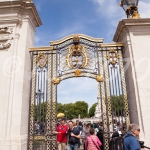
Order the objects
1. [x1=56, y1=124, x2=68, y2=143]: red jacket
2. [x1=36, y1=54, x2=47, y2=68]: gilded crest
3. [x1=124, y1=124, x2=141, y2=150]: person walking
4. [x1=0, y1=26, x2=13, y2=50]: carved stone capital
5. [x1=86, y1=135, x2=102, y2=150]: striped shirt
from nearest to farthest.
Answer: [x1=124, y1=124, x2=141, y2=150]: person walking, [x1=86, y1=135, x2=102, y2=150]: striped shirt, [x1=0, y1=26, x2=13, y2=50]: carved stone capital, [x1=56, y1=124, x2=68, y2=143]: red jacket, [x1=36, y1=54, x2=47, y2=68]: gilded crest

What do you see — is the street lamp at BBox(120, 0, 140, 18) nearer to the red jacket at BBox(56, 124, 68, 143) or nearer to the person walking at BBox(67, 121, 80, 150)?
the person walking at BBox(67, 121, 80, 150)

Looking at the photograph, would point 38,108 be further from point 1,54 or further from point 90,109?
point 90,109

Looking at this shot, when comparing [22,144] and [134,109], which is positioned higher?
[134,109]

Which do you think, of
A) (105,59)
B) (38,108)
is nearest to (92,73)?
(105,59)

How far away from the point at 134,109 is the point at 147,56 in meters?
1.82

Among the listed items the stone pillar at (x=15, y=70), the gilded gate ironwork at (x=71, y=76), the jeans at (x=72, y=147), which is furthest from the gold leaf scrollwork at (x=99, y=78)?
the stone pillar at (x=15, y=70)

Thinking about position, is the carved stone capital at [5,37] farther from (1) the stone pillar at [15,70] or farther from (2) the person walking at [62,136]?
(2) the person walking at [62,136]

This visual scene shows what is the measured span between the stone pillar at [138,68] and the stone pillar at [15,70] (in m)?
3.47

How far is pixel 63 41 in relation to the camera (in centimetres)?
692

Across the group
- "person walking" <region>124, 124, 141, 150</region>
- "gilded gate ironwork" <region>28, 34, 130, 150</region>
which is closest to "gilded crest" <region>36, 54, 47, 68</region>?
"gilded gate ironwork" <region>28, 34, 130, 150</region>

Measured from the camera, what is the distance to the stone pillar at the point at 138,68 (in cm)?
→ 568

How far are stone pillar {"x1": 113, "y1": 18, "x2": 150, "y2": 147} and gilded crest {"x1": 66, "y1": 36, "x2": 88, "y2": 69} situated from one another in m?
1.51

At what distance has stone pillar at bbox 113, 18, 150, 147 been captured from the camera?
568 centimetres

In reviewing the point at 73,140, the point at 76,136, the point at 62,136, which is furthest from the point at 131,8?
the point at 62,136
